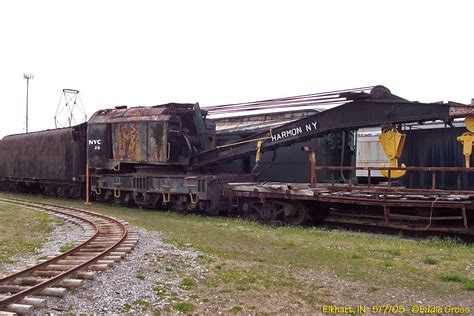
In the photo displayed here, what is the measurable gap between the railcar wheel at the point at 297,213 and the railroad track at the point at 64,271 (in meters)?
4.34

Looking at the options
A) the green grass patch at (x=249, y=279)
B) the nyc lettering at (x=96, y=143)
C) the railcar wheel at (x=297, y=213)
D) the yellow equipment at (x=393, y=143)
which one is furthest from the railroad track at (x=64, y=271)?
the nyc lettering at (x=96, y=143)

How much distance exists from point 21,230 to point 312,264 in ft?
27.2

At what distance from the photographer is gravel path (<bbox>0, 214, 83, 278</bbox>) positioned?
8.34 metres

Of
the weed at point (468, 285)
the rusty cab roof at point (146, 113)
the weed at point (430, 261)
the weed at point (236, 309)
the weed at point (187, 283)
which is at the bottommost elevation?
the weed at point (236, 309)

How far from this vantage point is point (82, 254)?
9242 millimetres

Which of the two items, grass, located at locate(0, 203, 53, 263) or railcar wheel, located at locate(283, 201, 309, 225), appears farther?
railcar wheel, located at locate(283, 201, 309, 225)

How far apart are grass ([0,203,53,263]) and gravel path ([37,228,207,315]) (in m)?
2.43

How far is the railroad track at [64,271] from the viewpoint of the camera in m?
5.86

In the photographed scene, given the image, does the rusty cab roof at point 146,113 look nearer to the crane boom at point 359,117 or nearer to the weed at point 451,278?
the crane boom at point 359,117

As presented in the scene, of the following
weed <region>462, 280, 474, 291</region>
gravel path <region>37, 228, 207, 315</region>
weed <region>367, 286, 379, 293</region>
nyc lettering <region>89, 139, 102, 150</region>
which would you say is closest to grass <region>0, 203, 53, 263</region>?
gravel path <region>37, 228, 207, 315</region>

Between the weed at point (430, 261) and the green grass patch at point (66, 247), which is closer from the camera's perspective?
the weed at point (430, 261)

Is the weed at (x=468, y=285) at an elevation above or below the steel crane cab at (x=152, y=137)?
below

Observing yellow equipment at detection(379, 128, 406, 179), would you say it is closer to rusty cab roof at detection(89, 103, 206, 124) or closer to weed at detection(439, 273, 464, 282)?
weed at detection(439, 273, 464, 282)

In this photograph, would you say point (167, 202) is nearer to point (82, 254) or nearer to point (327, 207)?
point (327, 207)
